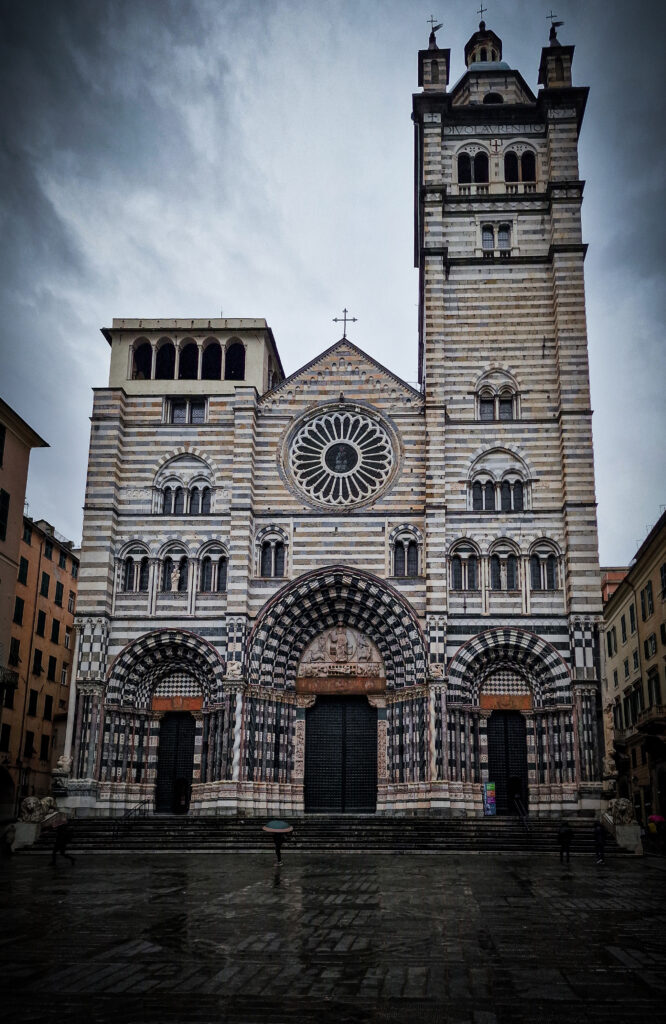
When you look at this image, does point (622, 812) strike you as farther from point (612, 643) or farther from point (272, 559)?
point (612, 643)

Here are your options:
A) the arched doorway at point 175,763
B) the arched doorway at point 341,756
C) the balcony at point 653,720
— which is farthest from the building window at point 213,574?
the balcony at point 653,720

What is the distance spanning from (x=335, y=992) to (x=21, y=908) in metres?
7.41

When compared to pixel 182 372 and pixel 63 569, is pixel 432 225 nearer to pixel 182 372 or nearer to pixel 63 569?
pixel 182 372

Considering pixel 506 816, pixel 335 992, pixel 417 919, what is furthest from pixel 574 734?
pixel 335 992

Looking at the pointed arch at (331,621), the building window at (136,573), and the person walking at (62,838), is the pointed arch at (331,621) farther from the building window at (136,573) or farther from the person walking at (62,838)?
the person walking at (62,838)

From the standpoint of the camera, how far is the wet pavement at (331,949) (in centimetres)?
855

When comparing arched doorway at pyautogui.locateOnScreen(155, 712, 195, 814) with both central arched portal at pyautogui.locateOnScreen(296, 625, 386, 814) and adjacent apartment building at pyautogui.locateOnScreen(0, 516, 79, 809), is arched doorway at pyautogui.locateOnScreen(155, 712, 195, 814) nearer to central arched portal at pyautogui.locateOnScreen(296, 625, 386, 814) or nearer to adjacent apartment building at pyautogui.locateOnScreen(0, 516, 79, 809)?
central arched portal at pyautogui.locateOnScreen(296, 625, 386, 814)

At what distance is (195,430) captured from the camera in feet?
122

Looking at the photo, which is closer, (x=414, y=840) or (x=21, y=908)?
(x=21, y=908)

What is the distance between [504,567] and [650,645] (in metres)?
10.2

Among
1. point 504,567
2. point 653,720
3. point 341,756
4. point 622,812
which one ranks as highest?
point 504,567

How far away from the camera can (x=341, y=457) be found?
36.8m

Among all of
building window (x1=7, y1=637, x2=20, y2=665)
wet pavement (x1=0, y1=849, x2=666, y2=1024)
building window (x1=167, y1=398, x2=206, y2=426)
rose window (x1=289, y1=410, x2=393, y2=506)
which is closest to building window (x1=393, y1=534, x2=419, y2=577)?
rose window (x1=289, y1=410, x2=393, y2=506)

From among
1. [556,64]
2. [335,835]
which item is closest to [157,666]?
[335,835]
